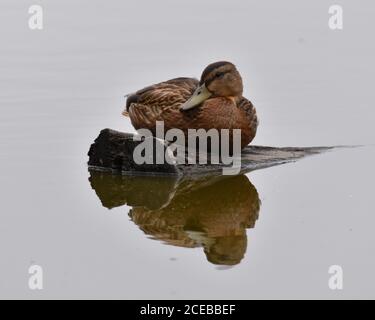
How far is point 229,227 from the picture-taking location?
9.31 m

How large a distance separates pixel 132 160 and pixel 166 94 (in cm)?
104

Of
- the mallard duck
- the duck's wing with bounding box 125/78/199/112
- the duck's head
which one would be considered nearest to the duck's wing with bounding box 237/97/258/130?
the mallard duck

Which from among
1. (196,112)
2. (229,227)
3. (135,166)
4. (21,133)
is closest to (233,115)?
(196,112)

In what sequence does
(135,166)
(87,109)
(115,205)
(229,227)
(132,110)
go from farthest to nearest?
(87,109)
(132,110)
(135,166)
(115,205)
(229,227)

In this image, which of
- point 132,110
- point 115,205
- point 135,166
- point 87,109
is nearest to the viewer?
point 115,205

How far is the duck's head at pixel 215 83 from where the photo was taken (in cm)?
1100

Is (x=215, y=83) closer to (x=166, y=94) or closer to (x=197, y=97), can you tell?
(x=197, y=97)

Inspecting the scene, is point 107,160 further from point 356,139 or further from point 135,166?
point 356,139

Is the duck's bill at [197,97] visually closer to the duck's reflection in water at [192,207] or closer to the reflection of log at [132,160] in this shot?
the reflection of log at [132,160]

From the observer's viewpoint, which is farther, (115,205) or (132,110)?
(132,110)

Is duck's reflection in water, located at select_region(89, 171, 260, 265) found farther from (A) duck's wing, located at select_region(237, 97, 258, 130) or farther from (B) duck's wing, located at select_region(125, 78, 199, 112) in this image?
(B) duck's wing, located at select_region(125, 78, 199, 112)

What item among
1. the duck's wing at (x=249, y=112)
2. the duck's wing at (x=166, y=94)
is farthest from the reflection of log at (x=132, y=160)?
the duck's wing at (x=166, y=94)

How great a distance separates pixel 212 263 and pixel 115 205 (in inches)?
79.5

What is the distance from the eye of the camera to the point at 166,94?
11422mm
